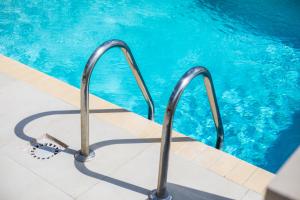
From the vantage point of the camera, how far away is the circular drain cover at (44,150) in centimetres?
340

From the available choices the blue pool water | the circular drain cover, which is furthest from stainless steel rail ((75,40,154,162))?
the blue pool water

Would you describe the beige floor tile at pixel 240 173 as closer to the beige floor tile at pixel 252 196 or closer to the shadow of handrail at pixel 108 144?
the beige floor tile at pixel 252 196

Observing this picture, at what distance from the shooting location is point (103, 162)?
3.34 meters

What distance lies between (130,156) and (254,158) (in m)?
1.96

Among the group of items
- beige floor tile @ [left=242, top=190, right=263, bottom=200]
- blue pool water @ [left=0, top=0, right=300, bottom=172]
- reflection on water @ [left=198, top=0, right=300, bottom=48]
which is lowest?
blue pool water @ [left=0, top=0, right=300, bottom=172]

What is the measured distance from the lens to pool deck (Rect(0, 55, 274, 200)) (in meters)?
3.08

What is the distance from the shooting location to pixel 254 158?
187 inches

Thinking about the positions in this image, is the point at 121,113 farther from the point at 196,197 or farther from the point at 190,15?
the point at 190,15

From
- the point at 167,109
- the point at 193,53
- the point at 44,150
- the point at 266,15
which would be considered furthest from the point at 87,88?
the point at 266,15

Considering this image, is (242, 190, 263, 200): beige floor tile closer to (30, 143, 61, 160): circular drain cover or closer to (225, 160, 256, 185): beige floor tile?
(225, 160, 256, 185): beige floor tile

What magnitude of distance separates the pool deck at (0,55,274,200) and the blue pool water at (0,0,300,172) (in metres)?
1.49

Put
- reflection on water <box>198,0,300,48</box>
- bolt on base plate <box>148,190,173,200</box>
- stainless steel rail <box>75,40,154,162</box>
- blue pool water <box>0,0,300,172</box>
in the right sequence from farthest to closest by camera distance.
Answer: reflection on water <box>198,0,300,48</box>
blue pool water <box>0,0,300,172</box>
bolt on base plate <box>148,190,173,200</box>
stainless steel rail <box>75,40,154,162</box>

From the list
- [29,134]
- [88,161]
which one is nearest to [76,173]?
[88,161]

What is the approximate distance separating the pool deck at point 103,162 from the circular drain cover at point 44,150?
47 mm
